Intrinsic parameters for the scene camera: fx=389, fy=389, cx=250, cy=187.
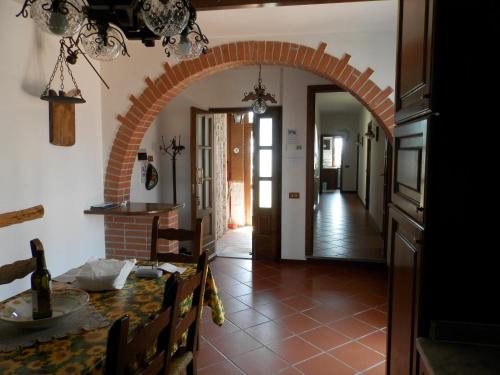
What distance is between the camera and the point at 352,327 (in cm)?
328

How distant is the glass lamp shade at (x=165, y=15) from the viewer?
1610 mm

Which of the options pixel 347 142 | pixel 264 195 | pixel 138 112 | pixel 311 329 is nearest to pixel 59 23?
pixel 138 112

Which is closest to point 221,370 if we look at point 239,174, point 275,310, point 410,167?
point 275,310

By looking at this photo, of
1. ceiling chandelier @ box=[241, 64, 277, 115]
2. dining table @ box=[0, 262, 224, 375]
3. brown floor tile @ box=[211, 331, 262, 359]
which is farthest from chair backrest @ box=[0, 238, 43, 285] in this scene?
ceiling chandelier @ box=[241, 64, 277, 115]

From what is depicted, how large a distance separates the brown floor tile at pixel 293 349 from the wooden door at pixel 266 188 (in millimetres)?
2325

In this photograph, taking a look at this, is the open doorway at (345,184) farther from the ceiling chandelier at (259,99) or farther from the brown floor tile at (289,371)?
the brown floor tile at (289,371)

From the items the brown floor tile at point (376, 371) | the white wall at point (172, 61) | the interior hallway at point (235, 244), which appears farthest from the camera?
the interior hallway at point (235, 244)

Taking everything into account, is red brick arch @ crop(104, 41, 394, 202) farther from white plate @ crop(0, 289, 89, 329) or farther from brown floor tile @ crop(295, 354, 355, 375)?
white plate @ crop(0, 289, 89, 329)

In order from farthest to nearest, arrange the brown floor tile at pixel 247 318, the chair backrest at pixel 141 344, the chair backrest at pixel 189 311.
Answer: the brown floor tile at pixel 247 318, the chair backrest at pixel 189 311, the chair backrest at pixel 141 344

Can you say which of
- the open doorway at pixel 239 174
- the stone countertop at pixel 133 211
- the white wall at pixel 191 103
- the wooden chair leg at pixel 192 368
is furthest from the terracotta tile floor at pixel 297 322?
the open doorway at pixel 239 174

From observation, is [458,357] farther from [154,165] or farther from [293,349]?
[154,165]

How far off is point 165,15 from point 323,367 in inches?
92.6

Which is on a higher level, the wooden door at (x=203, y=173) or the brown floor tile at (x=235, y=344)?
the wooden door at (x=203, y=173)

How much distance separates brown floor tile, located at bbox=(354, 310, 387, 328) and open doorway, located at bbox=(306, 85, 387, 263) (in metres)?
1.65
